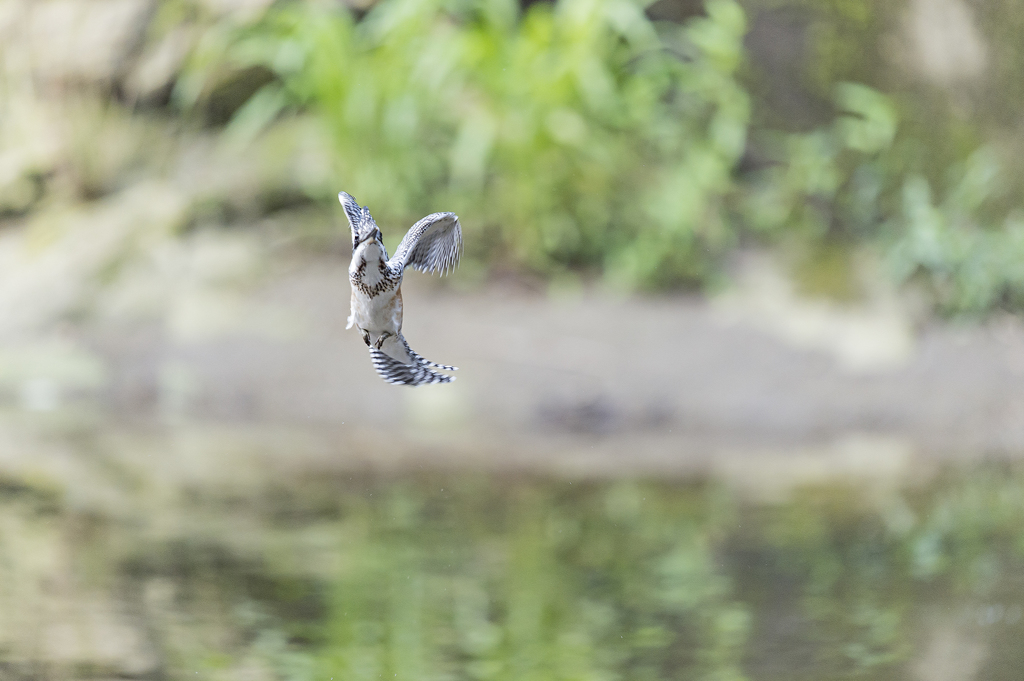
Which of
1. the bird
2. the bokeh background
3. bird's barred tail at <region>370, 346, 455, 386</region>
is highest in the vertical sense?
the bokeh background

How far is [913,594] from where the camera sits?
1910mm

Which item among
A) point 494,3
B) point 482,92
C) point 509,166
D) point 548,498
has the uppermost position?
point 494,3

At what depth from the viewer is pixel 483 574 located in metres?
1.99

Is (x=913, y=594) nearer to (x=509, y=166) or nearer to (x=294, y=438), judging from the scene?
(x=294, y=438)

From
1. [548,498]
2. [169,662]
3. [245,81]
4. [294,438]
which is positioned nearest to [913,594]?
[548,498]

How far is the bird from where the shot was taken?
Answer: 2.83ft

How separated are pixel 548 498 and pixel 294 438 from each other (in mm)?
880

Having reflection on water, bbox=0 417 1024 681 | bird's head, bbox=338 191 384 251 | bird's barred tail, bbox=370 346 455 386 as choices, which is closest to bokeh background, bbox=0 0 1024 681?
reflection on water, bbox=0 417 1024 681

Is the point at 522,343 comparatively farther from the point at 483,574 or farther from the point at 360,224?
the point at 360,224

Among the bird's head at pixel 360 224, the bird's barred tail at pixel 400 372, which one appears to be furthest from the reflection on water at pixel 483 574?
the bird's head at pixel 360 224

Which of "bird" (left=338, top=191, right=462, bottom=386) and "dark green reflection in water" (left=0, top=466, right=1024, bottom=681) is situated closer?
"bird" (left=338, top=191, right=462, bottom=386)

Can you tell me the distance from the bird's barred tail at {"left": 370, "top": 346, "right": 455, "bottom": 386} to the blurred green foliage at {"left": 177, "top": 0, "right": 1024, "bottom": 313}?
2.34 meters

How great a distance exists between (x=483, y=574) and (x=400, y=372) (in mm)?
1115

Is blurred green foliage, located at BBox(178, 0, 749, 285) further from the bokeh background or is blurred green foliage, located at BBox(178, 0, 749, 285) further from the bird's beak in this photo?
the bird's beak
